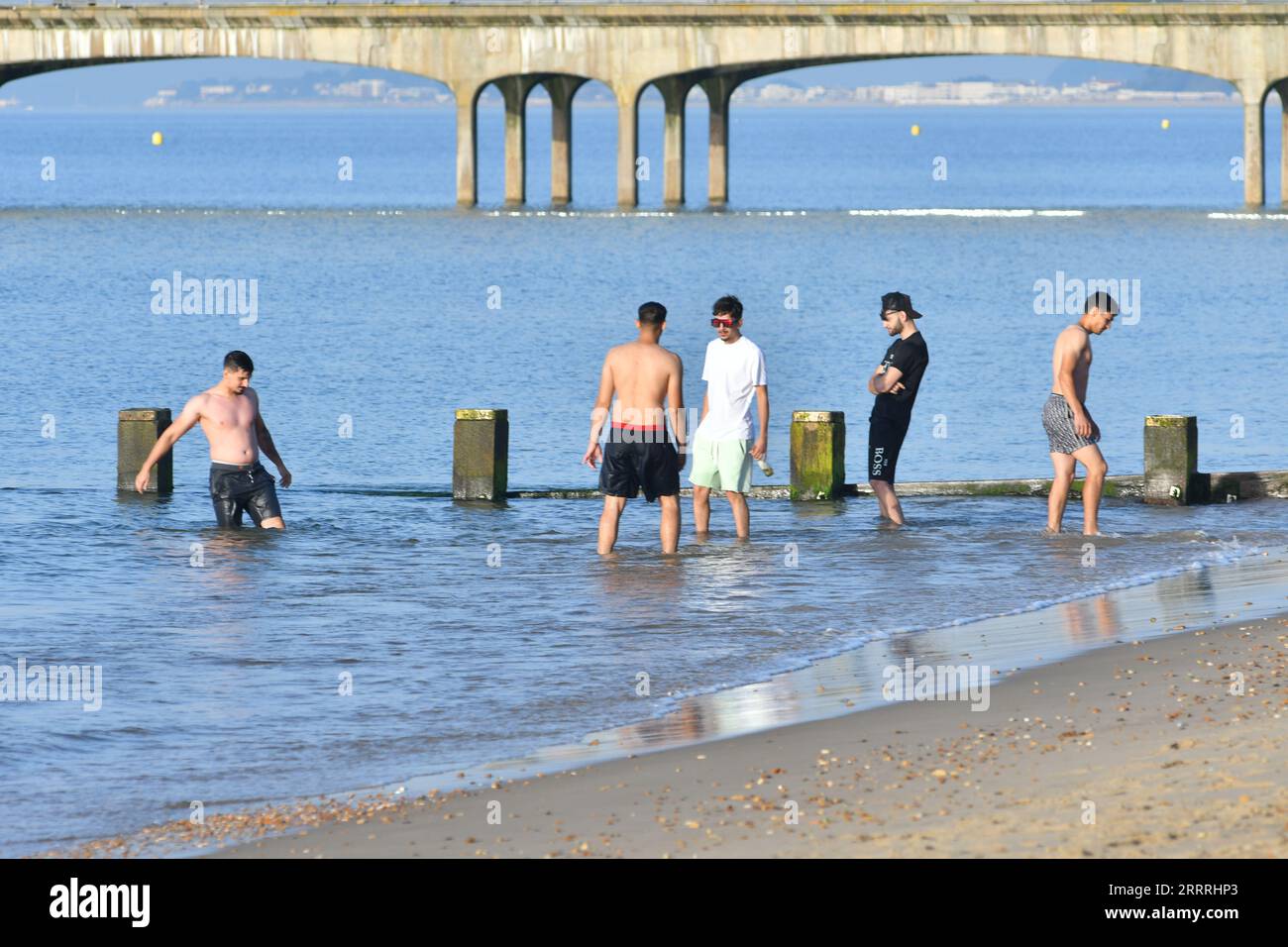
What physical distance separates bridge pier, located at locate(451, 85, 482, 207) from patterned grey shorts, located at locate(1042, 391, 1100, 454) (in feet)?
169

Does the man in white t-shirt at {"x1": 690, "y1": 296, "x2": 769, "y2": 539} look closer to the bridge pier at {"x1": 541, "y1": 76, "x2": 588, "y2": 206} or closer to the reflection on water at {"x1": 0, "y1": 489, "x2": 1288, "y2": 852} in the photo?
the reflection on water at {"x1": 0, "y1": 489, "x2": 1288, "y2": 852}

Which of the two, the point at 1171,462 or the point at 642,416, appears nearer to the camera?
the point at 642,416

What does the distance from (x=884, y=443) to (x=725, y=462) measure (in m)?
1.44

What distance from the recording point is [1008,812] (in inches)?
299

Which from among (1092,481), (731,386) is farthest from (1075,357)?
(731,386)

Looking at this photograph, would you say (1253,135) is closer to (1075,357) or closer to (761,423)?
(1075,357)

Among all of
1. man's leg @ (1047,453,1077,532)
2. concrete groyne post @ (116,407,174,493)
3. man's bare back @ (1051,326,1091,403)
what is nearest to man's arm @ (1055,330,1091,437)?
man's bare back @ (1051,326,1091,403)

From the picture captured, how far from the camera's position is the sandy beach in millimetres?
7277

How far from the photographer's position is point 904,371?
1477 cm
